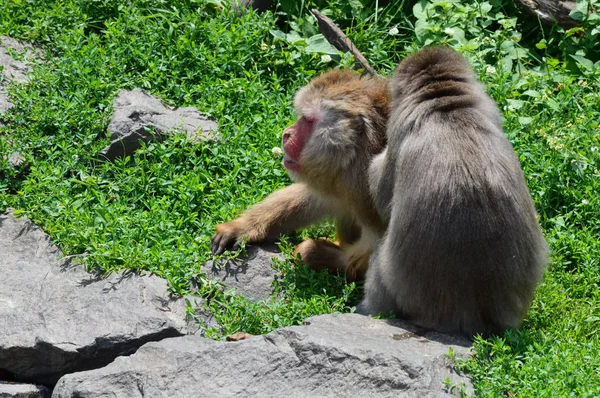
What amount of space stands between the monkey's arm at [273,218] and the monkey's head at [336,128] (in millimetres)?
319

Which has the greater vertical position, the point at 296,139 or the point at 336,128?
the point at 336,128

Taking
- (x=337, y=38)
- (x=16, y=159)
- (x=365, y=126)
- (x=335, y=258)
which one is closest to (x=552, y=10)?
(x=337, y=38)

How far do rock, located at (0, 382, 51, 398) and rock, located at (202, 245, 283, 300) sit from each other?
1401 mm

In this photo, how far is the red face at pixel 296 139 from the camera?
6.43 metres

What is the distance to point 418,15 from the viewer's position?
8.48 metres

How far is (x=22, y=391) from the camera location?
5.60m

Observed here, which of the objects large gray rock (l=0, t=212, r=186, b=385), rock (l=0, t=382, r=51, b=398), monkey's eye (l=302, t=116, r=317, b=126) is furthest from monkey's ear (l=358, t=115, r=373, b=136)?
rock (l=0, t=382, r=51, b=398)

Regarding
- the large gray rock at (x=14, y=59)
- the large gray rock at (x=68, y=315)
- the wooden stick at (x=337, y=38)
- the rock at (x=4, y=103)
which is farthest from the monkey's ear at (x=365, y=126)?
the large gray rock at (x=14, y=59)

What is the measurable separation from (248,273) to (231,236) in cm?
32

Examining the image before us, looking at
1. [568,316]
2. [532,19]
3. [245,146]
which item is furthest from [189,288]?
[532,19]

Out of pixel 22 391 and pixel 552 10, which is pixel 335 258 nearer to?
pixel 22 391

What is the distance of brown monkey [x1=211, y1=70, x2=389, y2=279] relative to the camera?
247 inches

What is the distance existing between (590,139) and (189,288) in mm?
3353

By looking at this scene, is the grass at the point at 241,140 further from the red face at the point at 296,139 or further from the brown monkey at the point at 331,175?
the red face at the point at 296,139
